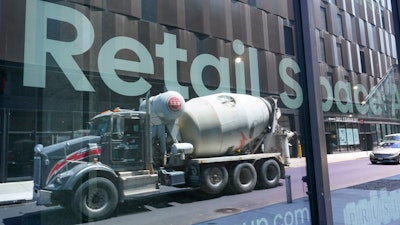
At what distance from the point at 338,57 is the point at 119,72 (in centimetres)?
228

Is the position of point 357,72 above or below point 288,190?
above

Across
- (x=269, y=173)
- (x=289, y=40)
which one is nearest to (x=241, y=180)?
(x=269, y=173)

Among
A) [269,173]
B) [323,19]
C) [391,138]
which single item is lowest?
[269,173]

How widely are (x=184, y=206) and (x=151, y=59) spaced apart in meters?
1.43

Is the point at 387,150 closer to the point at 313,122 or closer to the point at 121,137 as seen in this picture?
the point at 313,122

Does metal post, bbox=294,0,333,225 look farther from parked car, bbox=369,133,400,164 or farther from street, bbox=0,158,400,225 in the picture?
parked car, bbox=369,133,400,164

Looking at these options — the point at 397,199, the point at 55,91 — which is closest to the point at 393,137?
the point at 397,199

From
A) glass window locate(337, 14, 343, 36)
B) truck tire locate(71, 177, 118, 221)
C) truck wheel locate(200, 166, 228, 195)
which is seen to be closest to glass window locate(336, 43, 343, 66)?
glass window locate(337, 14, 343, 36)

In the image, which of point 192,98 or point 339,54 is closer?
point 192,98

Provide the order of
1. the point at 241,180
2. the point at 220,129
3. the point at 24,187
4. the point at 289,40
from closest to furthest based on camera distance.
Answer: the point at 24,187
the point at 289,40
the point at 241,180
the point at 220,129

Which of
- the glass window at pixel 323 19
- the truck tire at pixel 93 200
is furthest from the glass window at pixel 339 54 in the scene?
the truck tire at pixel 93 200

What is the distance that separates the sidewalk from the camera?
2.27 meters

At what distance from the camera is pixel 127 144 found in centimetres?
407

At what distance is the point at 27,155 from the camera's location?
6.64 ft
